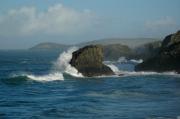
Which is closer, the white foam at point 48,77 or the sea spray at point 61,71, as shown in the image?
the white foam at point 48,77

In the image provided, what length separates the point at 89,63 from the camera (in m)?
67.8

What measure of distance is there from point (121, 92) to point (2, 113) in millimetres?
16206

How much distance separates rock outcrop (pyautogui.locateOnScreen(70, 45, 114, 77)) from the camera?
67875 millimetres

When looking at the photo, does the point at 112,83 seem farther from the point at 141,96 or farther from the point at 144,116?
the point at 144,116

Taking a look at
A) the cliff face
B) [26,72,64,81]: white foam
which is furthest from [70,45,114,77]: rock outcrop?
the cliff face

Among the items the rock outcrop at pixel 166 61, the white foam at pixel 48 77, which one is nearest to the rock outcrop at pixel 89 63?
the white foam at pixel 48 77

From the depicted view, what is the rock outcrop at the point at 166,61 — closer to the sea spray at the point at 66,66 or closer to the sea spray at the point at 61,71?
the sea spray at the point at 66,66

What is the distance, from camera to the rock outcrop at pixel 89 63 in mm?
67875

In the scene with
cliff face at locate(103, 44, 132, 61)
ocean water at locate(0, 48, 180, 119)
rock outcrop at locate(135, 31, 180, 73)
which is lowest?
ocean water at locate(0, 48, 180, 119)

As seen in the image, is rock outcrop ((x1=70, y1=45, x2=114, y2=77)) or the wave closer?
the wave

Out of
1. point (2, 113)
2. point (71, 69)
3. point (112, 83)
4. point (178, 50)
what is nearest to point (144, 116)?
point (2, 113)

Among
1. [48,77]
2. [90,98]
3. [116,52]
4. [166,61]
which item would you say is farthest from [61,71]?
[116,52]

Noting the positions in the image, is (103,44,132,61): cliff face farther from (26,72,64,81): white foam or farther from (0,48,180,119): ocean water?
(0,48,180,119): ocean water

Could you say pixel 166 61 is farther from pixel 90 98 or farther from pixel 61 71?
pixel 90 98
